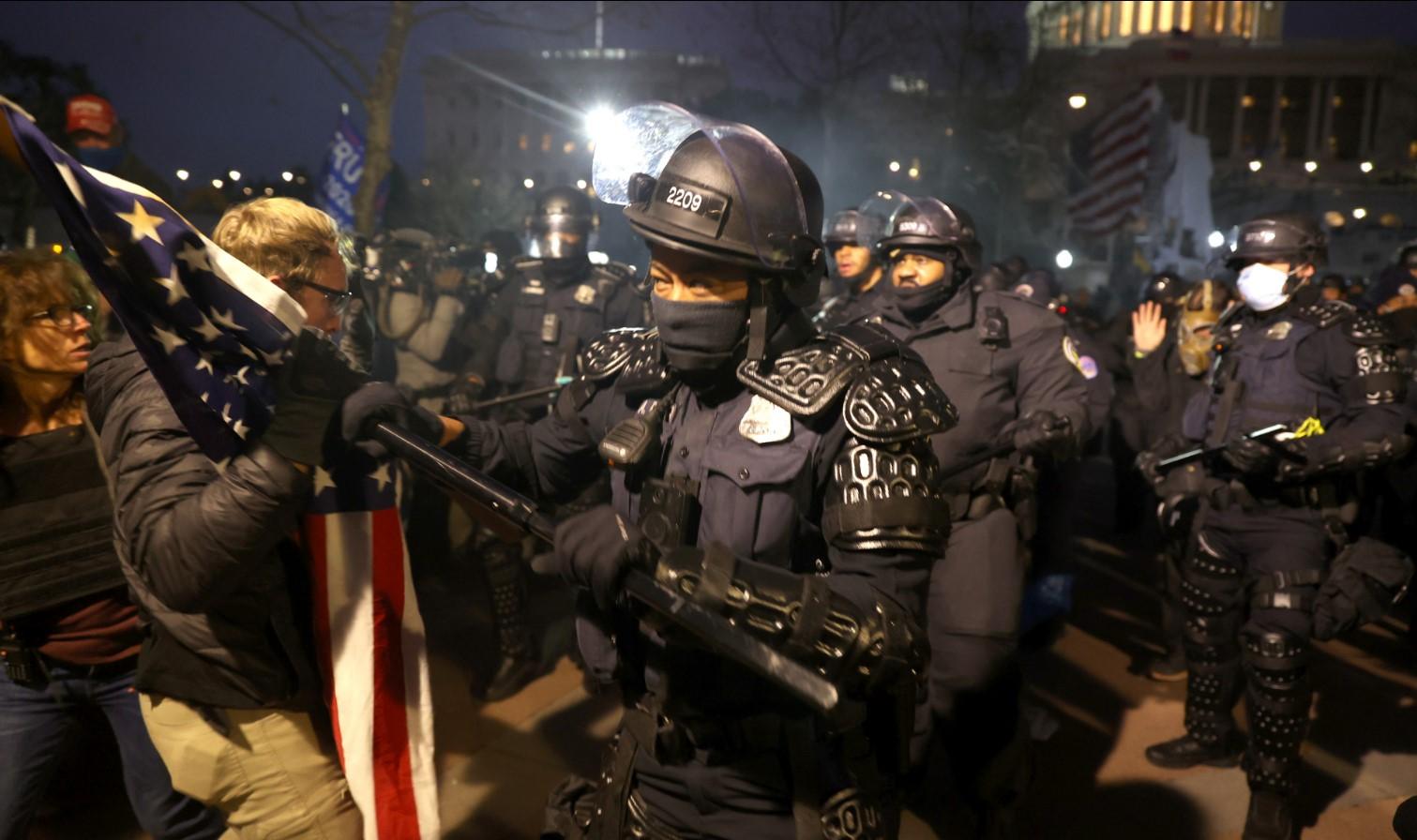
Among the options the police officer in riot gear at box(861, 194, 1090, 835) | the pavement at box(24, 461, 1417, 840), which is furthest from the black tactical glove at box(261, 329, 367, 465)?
the pavement at box(24, 461, 1417, 840)

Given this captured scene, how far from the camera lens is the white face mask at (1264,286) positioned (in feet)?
15.2

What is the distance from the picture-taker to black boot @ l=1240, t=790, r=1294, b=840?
158 inches

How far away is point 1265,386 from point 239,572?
4.32 m

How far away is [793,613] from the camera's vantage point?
1873 mm

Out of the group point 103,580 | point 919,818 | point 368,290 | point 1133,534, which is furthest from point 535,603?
point 1133,534

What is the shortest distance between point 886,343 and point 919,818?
2.82 metres

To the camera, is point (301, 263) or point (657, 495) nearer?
point (657, 495)

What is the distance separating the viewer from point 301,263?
2.62 m

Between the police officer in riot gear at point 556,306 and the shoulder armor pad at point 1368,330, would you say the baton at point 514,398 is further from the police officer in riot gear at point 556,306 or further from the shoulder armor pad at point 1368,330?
the shoulder armor pad at point 1368,330

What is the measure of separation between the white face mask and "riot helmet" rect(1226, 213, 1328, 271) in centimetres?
6

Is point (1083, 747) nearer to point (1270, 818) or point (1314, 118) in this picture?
point (1270, 818)

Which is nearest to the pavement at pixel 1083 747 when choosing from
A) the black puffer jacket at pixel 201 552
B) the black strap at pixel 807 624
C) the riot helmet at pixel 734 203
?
the black puffer jacket at pixel 201 552

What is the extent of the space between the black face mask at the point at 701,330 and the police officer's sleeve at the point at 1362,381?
→ 10.4ft

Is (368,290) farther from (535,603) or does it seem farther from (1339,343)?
(1339,343)
